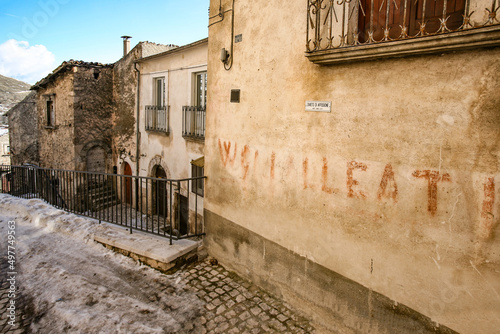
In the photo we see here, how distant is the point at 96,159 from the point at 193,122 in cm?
791

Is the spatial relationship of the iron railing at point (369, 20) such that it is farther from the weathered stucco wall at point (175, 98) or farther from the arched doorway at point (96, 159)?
the arched doorway at point (96, 159)

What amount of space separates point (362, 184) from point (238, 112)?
2.34m

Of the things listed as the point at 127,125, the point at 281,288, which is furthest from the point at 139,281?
the point at 127,125

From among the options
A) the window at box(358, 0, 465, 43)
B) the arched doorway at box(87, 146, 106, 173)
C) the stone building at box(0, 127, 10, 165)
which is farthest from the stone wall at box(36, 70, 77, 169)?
the stone building at box(0, 127, 10, 165)

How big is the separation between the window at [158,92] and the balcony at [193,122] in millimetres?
2434

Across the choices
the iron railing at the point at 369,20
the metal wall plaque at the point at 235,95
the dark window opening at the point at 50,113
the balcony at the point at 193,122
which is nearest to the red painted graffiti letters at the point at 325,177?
the iron railing at the point at 369,20

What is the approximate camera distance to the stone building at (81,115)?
1519cm

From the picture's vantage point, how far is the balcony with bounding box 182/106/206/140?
33.9 ft

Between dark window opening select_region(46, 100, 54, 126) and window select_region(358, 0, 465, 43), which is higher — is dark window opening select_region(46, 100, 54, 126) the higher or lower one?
the lower one

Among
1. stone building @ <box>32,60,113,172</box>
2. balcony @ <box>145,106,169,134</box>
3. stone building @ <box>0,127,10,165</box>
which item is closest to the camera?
balcony @ <box>145,106,169,134</box>

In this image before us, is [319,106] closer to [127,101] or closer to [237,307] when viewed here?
[237,307]

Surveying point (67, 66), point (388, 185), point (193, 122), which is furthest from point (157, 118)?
point (388, 185)

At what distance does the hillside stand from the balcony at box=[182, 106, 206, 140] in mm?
33788

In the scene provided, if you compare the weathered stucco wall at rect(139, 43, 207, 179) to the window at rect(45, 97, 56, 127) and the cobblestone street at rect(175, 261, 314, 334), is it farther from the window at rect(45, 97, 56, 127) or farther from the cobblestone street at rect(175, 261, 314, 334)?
the window at rect(45, 97, 56, 127)
